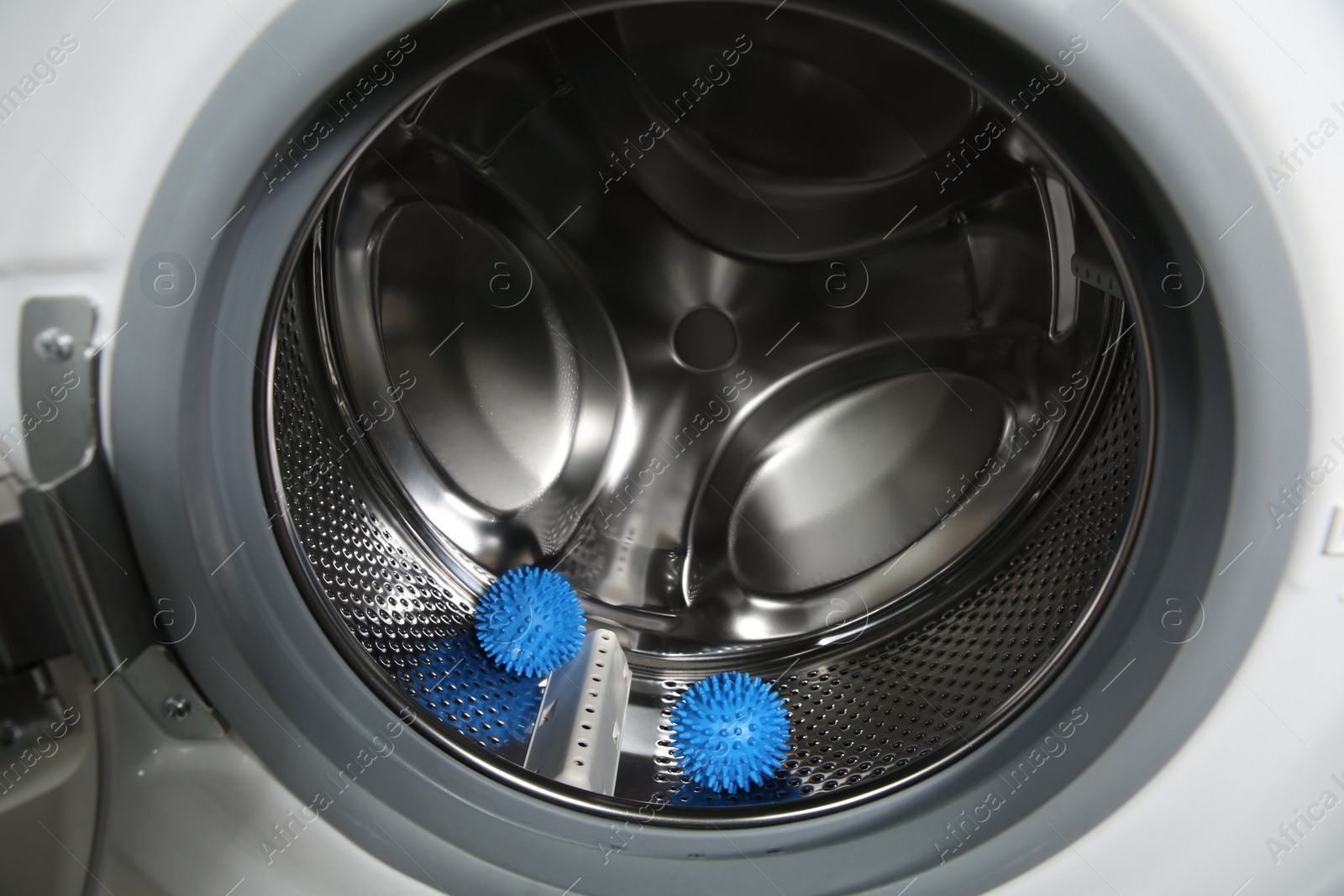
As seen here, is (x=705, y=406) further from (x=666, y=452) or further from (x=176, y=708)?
(x=176, y=708)

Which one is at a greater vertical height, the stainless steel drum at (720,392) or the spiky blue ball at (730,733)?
the stainless steel drum at (720,392)

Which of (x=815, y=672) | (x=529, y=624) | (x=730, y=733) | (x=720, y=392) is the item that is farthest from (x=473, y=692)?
(x=720, y=392)

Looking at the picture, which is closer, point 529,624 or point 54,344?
point 54,344

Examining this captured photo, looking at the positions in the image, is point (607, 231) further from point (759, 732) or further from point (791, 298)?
point (759, 732)

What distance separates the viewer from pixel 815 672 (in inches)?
30.5

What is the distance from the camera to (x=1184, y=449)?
44cm

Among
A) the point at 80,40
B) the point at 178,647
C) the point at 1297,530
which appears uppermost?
the point at 1297,530

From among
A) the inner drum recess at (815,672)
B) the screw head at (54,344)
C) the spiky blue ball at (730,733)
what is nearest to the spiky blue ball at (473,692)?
the inner drum recess at (815,672)

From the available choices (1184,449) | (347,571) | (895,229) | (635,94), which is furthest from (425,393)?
(1184,449)

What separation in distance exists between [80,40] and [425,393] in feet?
1.33

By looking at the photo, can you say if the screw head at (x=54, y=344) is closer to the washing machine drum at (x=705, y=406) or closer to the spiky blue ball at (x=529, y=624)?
the washing machine drum at (x=705, y=406)

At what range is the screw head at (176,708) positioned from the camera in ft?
1.44

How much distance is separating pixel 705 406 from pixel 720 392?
23 mm

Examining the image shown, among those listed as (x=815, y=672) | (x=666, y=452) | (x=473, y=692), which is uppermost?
(x=666, y=452)
